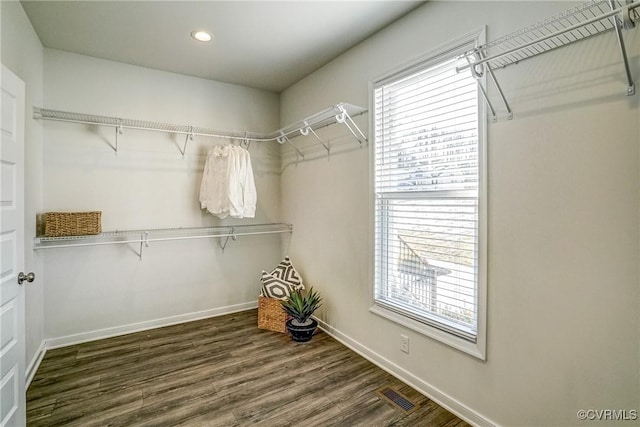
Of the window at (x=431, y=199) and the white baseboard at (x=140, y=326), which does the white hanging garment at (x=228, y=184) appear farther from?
the window at (x=431, y=199)

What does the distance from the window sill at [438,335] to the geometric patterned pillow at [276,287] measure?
1.00 m

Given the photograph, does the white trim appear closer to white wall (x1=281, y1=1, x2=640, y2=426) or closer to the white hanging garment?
the white hanging garment

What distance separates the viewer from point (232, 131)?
358 cm

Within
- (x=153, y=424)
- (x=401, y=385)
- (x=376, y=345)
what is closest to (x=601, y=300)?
(x=401, y=385)

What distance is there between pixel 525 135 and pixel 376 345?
5.96 ft

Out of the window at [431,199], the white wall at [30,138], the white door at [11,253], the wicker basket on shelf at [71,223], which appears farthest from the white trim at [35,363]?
the window at [431,199]

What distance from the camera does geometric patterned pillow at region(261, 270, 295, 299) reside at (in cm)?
318

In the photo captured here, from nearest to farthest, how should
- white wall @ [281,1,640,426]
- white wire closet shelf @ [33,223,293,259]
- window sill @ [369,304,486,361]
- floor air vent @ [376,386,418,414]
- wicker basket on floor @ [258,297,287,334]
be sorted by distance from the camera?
white wall @ [281,1,640,426], window sill @ [369,304,486,361], floor air vent @ [376,386,418,414], white wire closet shelf @ [33,223,293,259], wicker basket on floor @ [258,297,287,334]

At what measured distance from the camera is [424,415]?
1.94 m

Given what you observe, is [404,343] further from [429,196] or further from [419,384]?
[429,196]

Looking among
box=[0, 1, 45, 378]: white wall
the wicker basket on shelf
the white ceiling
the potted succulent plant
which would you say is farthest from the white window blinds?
box=[0, 1, 45, 378]: white wall

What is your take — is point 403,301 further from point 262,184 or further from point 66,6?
point 66,6

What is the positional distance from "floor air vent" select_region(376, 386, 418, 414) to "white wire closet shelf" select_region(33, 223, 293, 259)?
79.6 inches

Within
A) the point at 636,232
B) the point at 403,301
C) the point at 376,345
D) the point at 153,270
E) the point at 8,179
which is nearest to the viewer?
the point at 636,232
